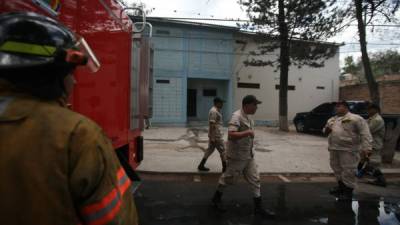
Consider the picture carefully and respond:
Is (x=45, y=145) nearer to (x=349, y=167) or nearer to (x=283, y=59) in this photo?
(x=349, y=167)

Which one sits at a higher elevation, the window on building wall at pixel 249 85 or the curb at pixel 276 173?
the window on building wall at pixel 249 85

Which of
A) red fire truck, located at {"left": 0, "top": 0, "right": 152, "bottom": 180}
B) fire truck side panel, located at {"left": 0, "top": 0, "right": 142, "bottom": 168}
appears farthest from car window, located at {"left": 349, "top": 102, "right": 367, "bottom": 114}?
fire truck side panel, located at {"left": 0, "top": 0, "right": 142, "bottom": 168}

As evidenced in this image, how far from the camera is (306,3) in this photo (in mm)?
15758

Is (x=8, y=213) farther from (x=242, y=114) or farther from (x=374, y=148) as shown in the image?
(x=374, y=148)

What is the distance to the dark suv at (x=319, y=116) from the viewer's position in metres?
14.5

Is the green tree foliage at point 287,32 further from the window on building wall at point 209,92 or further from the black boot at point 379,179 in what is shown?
the black boot at point 379,179

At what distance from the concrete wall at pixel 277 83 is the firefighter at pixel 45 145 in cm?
2169

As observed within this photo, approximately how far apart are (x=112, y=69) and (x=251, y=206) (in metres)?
3.22

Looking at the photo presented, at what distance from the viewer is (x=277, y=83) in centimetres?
2403

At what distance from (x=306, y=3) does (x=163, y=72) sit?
885 cm

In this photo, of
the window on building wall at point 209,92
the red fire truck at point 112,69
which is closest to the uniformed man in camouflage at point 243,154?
the red fire truck at point 112,69

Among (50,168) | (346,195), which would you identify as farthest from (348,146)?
(50,168)

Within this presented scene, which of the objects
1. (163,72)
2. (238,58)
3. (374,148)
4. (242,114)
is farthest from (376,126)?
(238,58)

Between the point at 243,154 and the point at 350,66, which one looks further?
the point at 350,66
